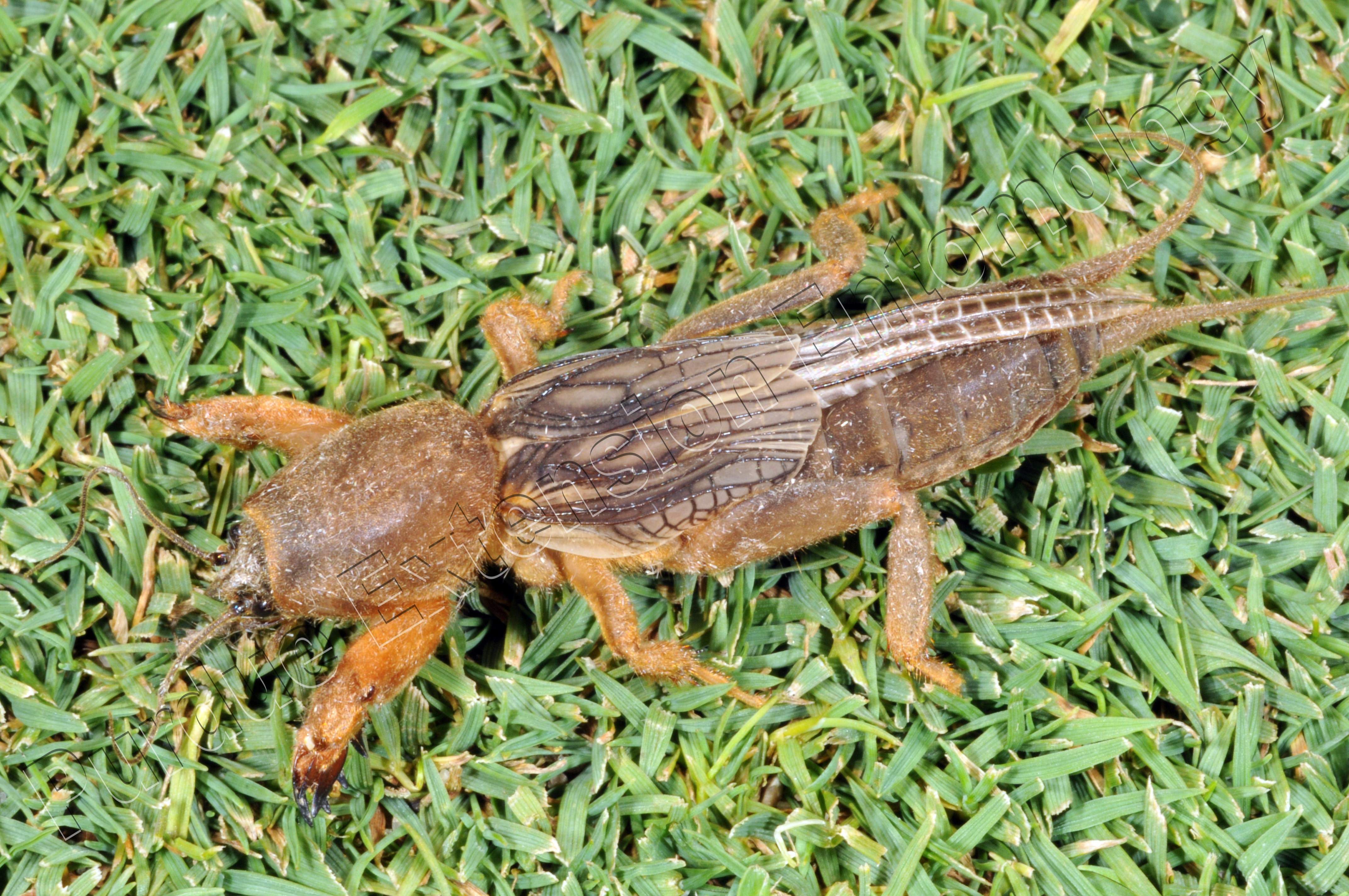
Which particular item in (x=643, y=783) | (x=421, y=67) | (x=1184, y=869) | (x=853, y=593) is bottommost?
(x=1184, y=869)

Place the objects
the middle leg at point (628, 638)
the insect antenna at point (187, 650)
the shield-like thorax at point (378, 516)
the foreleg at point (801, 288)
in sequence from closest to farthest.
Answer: the shield-like thorax at point (378, 516), the insect antenna at point (187, 650), the middle leg at point (628, 638), the foreleg at point (801, 288)

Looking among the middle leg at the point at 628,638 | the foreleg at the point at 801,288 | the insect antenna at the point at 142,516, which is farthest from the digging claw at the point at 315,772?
the foreleg at the point at 801,288

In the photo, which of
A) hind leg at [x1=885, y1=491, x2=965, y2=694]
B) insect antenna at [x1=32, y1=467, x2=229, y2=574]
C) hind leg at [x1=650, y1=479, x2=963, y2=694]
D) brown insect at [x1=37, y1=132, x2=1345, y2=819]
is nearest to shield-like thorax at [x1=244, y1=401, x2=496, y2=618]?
brown insect at [x1=37, y1=132, x2=1345, y2=819]

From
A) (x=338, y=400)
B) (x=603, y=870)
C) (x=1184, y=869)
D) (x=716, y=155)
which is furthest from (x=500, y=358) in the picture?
(x=1184, y=869)

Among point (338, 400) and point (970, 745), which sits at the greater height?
point (338, 400)

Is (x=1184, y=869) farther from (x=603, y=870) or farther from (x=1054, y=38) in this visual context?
(x=1054, y=38)

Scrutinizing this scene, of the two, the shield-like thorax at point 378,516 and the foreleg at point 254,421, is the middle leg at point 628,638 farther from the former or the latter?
the foreleg at point 254,421
